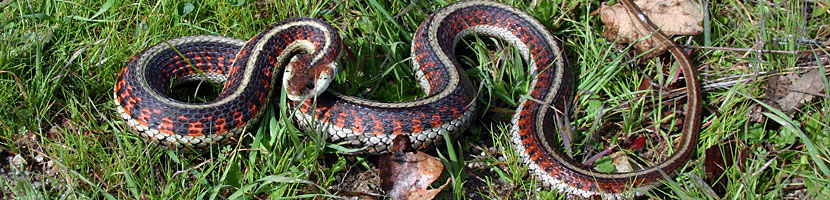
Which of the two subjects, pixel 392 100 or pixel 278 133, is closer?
pixel 278 133

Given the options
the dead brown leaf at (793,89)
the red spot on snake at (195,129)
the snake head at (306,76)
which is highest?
the snake head at (306,76)

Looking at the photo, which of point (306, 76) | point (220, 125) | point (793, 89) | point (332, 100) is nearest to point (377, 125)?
point (332, 100)

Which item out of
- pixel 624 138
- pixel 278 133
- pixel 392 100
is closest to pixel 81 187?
pixel 278 133

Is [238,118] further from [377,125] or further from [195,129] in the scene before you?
[377,125]

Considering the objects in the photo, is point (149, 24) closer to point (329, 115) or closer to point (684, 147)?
point (329, 115)

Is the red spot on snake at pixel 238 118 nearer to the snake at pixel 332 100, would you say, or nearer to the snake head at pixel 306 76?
the snake at pixel 332 100

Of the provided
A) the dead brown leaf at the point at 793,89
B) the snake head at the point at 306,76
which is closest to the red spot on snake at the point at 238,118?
the snake head at the point at 306,76

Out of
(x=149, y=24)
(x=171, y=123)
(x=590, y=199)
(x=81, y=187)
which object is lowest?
(x=590, y=199)
